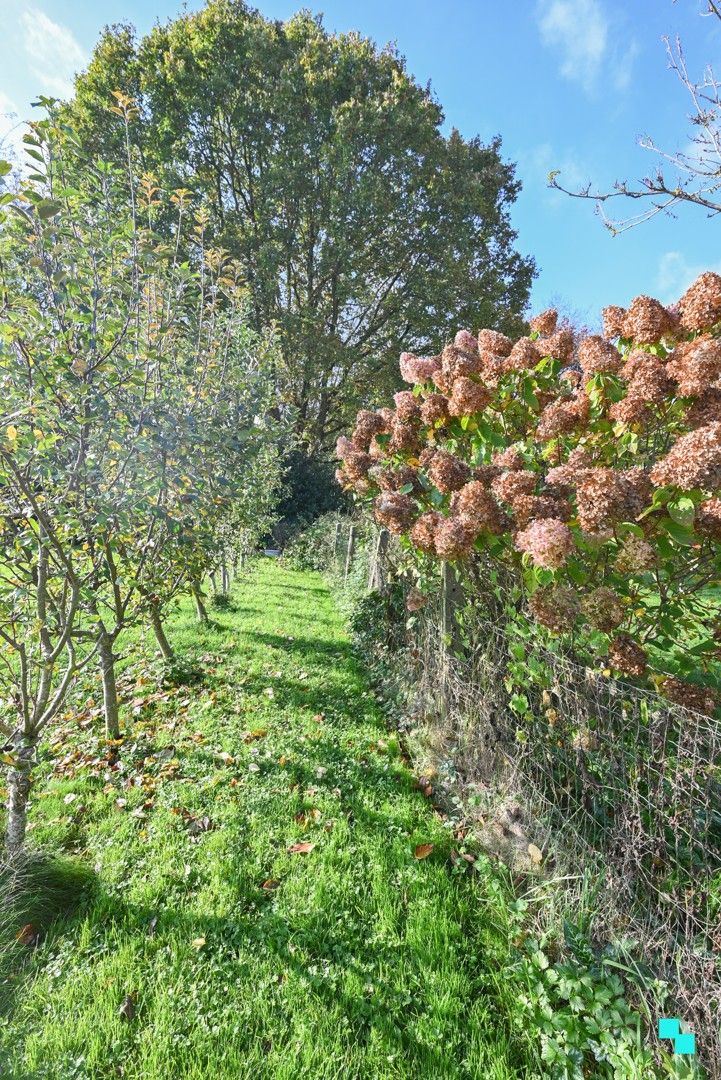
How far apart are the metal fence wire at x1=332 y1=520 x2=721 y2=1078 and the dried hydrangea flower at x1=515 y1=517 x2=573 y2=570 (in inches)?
23.2

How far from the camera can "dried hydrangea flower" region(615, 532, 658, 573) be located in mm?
1850

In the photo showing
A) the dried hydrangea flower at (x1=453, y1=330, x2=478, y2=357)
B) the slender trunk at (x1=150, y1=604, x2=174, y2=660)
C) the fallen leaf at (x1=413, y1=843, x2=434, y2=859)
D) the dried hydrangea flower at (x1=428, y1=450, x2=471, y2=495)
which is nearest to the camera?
the dried hydrangea flower at (x1=428, y1=450, x2=471, y2=495)

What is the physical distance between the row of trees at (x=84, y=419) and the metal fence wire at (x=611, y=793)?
221cm

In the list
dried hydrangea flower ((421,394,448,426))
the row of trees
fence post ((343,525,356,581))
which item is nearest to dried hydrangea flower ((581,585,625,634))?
dried hydrangea flower ((421,394,448,426))

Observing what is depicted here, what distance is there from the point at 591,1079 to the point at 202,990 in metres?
1.44

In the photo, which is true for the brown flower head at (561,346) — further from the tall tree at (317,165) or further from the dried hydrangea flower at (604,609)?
the tall tree at (317,165)

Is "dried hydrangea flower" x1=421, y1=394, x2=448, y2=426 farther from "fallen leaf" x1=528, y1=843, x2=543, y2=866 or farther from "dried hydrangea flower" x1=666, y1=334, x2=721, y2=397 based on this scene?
"fallen leaf" x1=528, y1=843, x2=543, y2=866

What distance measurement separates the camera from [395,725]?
14.0 ft

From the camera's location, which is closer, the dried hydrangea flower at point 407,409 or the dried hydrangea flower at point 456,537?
the dried hydrangea flower at point 456,537

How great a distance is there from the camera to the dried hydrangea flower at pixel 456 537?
88.6 inches

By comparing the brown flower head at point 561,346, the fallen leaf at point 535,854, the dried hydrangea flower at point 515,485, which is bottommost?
the fallen leaf at point 535,854

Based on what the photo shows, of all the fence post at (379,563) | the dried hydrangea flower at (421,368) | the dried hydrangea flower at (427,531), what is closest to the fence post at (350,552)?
the fence post at (379,563)

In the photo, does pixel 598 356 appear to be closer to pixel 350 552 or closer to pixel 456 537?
pixel 456 537

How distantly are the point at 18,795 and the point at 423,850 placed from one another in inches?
86.1
